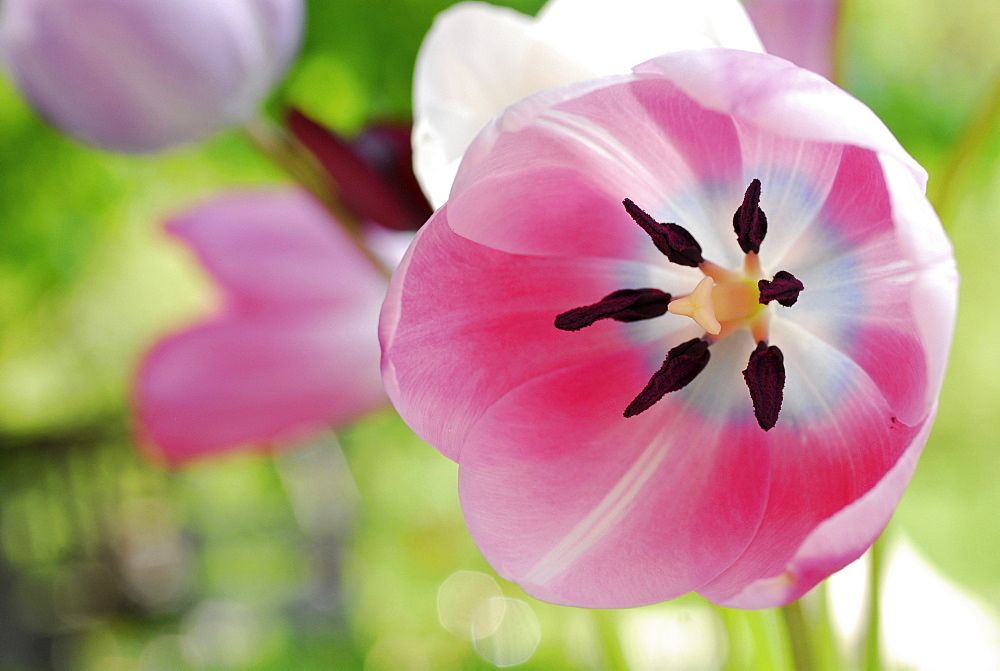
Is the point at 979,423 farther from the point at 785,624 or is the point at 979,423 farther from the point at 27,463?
the point at 27,463

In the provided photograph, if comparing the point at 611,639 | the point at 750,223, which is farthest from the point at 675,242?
the point at 611,639

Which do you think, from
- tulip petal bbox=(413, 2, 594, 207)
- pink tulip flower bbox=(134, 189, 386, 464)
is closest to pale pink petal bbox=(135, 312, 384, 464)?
pink tulip flower bbox=(134, 189, 386, 464)

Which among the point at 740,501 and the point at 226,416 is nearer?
the point at 740,501

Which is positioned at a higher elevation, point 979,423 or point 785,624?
point 785,624

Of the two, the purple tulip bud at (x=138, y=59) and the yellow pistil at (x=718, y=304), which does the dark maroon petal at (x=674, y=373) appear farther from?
the purple tulip bud at (x=138, y=59)

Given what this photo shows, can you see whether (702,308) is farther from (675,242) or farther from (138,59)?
(138,59)

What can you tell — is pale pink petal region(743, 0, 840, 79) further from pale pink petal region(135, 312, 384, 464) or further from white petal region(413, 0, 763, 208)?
pale pink petal region(135, 312, 384, 464)

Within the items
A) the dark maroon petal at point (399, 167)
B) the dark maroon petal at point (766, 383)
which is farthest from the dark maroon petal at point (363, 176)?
the dark maroon petal at point (766, 383)

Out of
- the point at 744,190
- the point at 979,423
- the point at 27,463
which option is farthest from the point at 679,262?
→ the point at 27,463
